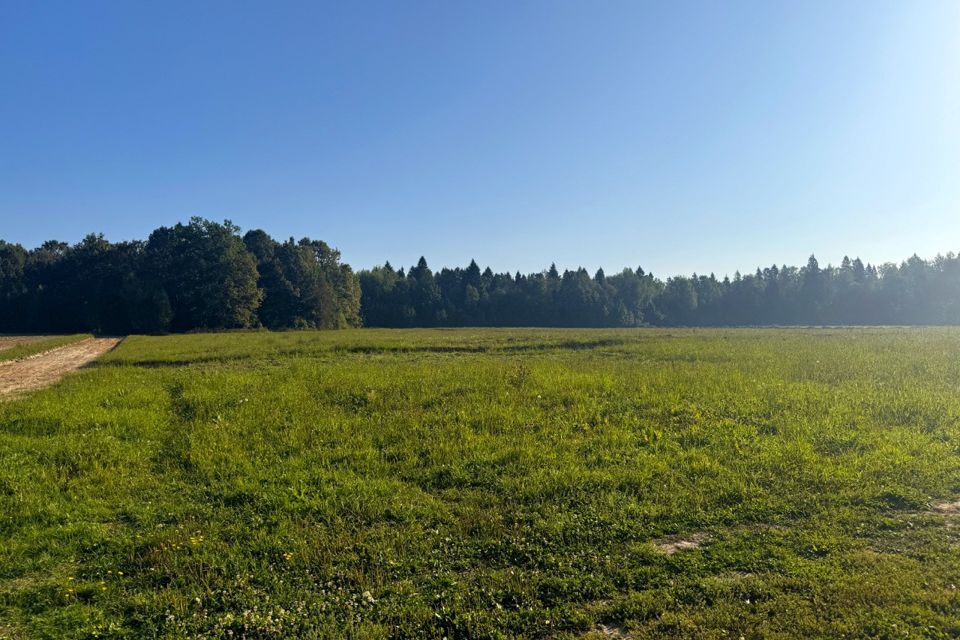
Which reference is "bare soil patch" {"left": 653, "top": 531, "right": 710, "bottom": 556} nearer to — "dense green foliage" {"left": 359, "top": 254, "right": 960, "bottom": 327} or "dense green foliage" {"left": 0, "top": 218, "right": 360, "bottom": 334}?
"dense green foliage" {"left": 0, "top": 218, "right": 360, "bottom": 334}

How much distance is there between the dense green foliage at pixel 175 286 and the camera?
82.9 meters

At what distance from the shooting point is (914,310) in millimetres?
124812

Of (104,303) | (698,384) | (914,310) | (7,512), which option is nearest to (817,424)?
(698,384)

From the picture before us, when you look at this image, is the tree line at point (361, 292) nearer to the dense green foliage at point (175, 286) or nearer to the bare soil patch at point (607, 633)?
the dense green foliage at point (175, 286)

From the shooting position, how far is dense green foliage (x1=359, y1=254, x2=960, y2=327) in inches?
4897

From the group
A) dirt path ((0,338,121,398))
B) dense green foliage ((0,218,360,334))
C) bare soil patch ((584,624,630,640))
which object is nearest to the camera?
bare soil patch ((584,624,630,640))

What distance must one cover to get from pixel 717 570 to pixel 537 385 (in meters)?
11.8

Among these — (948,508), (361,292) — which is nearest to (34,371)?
(948,508)

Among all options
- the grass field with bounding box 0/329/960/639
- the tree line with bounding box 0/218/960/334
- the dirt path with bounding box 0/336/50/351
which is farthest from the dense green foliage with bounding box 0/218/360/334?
the grass field with bounding box 0/329/960/639

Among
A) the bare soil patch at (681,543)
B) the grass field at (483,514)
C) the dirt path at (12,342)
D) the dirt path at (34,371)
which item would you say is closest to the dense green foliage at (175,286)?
the dirt path at (12,342)

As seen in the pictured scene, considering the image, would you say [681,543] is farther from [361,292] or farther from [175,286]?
[361,292]

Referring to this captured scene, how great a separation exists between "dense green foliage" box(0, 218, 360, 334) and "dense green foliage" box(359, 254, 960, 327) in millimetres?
23886

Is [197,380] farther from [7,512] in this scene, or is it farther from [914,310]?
[914,310]

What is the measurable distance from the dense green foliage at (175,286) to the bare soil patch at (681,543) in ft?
281
